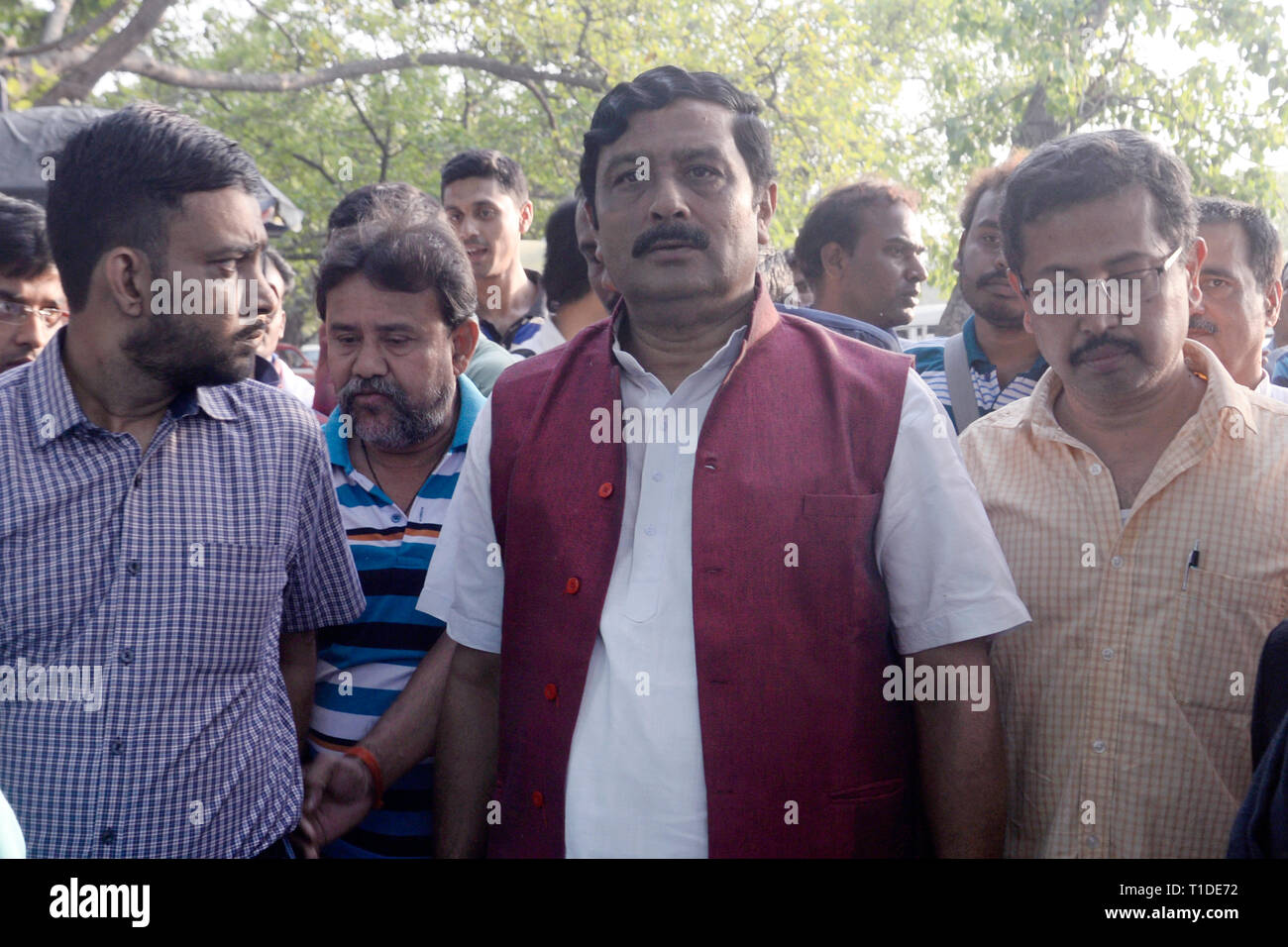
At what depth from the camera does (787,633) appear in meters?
1.98

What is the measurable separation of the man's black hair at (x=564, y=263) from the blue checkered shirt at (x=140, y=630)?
214 centimetres

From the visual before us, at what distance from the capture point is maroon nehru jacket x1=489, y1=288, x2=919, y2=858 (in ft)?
6.45

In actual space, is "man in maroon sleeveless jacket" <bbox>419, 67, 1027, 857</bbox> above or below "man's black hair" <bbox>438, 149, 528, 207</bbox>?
below

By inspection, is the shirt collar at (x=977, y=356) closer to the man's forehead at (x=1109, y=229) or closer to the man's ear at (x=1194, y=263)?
the man's ear at (x=1194, y=263)

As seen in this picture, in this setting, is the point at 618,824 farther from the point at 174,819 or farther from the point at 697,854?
the point at 174,819

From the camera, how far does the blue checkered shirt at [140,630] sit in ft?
6.61

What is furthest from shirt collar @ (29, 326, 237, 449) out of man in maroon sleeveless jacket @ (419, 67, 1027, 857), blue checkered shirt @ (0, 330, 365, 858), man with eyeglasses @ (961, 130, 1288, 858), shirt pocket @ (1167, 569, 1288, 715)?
shirt pocket @ (1167, 569, 1288, 715)

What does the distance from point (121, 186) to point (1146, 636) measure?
2.13 metres

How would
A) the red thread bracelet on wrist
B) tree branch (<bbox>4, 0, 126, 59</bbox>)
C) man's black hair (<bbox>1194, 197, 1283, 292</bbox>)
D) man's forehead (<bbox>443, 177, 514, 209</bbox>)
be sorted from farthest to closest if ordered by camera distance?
tree branch (<bbox>4, 0, 126, 59</bbox>)
man's forehead (<bbox>443, 177, 514, 209</bbox>)
man's black hair (<bbox>1194, 197, 1283, 292</bbox>)
the red thread bracelet on wrist

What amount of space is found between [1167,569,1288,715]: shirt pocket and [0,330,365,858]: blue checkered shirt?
5.68 ft

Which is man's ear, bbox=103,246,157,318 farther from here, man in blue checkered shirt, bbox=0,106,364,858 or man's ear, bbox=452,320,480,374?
man's ear, bbox=452,320,480,374

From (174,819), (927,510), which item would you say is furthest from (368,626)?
(927,510)

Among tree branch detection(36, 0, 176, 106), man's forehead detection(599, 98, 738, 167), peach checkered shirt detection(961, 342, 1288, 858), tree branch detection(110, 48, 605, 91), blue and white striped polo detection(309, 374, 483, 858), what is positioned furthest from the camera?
tree branch detection(110, 48, 605, 91)

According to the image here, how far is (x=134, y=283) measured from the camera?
2.16 metres
